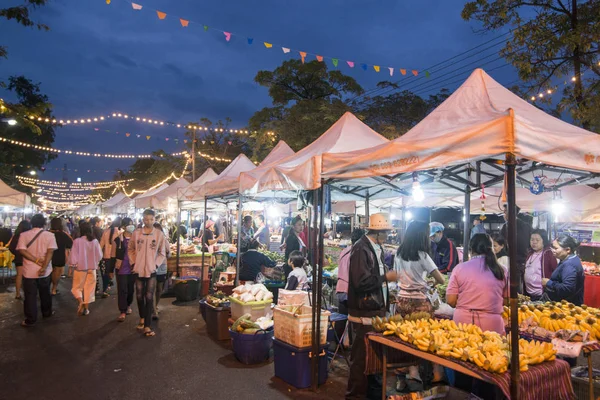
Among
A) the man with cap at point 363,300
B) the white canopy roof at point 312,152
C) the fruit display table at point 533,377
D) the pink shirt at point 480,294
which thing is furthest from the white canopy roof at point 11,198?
the pink shirt at point 480,294

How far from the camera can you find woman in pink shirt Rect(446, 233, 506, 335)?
4.46 m

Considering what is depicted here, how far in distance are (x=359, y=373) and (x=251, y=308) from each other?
2.70m

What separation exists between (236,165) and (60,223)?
4.68 metres

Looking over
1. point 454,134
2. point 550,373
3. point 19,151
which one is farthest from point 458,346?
point 19,151

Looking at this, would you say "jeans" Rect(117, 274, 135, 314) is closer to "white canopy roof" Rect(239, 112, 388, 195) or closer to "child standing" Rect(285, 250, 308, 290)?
"white canopy roof" Rect(239, 112, 388, 195)

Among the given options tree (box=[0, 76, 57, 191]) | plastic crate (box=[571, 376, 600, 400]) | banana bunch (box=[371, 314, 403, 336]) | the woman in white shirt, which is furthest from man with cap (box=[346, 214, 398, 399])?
tree (box=[0, 76, 57, 191])

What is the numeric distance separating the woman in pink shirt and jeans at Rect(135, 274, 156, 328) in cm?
566

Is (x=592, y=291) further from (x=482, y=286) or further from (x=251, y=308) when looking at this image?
(x=251, y=308)

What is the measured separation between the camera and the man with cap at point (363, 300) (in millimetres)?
5004

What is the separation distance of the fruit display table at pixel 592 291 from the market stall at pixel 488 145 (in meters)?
5.98

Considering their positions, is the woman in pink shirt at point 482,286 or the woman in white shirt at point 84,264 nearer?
the woman in pink shirt at point 482,286

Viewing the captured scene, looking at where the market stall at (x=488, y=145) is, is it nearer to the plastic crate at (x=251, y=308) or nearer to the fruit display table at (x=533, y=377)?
the fruit display table at (x=533, y=377)

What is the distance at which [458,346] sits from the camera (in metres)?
3.85

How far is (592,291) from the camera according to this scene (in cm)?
1006
